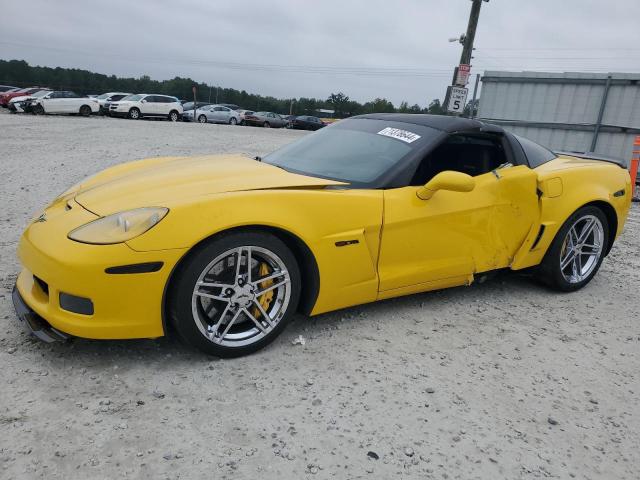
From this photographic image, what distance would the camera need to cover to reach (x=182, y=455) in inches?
73.0

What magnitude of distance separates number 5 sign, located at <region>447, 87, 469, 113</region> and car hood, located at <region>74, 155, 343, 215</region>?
391 inches

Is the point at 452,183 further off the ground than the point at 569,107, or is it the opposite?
the point at 569,107

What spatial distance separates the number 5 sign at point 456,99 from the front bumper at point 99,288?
11099 millimetres

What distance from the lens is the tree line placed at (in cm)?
5988

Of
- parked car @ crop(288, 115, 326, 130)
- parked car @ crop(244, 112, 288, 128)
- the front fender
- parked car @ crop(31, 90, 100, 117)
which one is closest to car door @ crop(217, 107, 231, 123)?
parked car @ crop(244, 112, 288, 128)

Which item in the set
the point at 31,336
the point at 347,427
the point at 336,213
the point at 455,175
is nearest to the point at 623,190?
the point at 455,175

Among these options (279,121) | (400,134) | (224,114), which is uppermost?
(400,134)

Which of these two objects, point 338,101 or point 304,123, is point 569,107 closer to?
point 304,123

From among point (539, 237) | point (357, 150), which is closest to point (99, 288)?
point (357, 150)

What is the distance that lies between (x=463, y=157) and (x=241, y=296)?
69.6 inches

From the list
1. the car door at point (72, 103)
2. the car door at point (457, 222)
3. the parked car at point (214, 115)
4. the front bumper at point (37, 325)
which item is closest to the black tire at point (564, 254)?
the car door at point (457, 222)

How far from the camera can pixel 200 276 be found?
2.33 m

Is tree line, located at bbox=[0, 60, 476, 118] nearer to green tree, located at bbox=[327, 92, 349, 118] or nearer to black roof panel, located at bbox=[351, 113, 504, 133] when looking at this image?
green tree, located at bbox=[327, 92, 349, 118]

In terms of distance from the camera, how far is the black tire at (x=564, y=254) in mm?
3693
